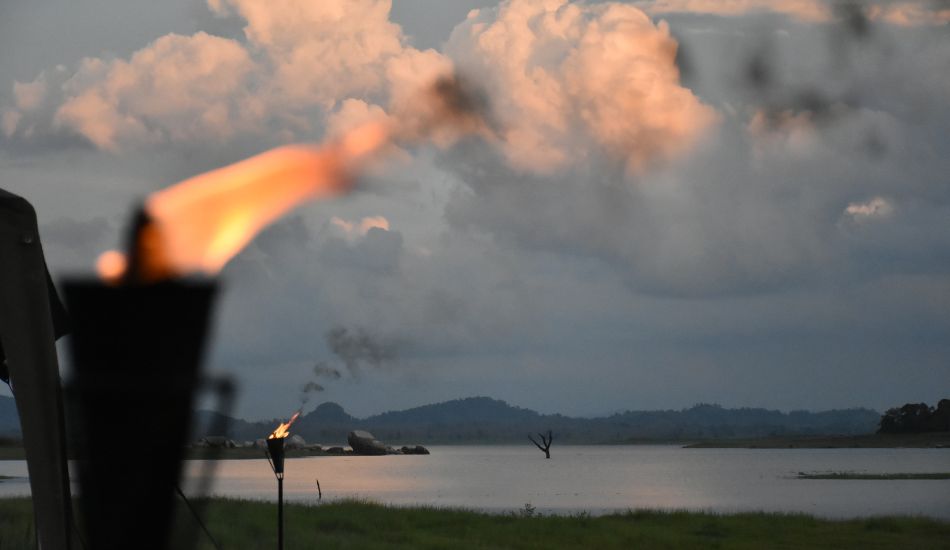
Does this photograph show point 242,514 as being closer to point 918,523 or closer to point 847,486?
point 918,523

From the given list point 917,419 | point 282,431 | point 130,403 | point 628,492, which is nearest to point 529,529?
point 282,431

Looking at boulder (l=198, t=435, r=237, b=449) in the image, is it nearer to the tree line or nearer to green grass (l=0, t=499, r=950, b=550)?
green grass (l=0, t=499, r=950, b=550)

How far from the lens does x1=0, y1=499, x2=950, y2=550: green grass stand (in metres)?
28.1

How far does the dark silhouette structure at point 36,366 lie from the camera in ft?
33.0

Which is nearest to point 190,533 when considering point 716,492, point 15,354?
point 15,354

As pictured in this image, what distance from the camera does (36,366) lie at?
10.1m

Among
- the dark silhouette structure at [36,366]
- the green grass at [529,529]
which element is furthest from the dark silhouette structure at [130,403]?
the green grass at [529,529]

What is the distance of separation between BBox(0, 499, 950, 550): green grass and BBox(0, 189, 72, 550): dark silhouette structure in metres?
13.9

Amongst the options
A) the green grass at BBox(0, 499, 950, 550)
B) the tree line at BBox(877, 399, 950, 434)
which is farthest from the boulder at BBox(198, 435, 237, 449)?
the tree line at BBox(877, 399, 950, 434)

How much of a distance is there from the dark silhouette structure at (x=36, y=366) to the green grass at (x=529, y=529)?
45.7 ft

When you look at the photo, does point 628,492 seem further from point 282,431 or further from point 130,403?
point 130,403

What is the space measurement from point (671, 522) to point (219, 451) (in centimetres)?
2567

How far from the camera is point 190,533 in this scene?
1140 cm

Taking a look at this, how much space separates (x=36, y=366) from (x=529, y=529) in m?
24.0
